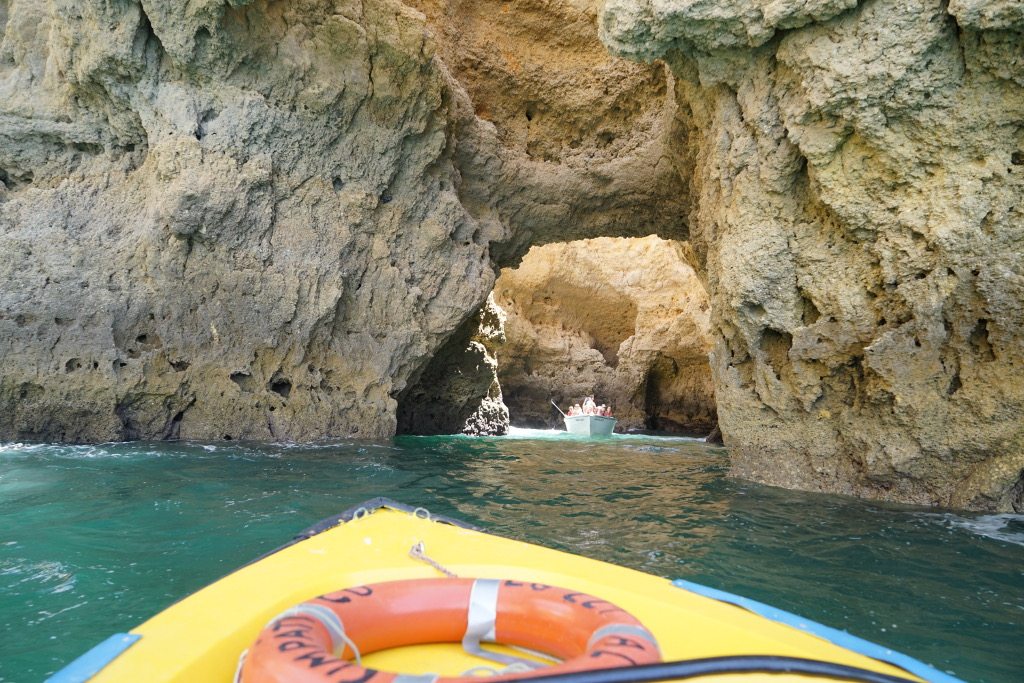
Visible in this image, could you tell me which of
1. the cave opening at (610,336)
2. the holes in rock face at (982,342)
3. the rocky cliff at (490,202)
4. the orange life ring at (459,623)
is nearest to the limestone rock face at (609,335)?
the cave opening at (610,336)

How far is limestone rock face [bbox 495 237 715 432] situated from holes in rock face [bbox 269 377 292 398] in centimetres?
1057

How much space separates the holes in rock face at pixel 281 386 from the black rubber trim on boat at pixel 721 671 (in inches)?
356

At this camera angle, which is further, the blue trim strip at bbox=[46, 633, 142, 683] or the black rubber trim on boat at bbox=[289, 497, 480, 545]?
the black rubber trim on boat at bbox=[289, 497, 480, 545]

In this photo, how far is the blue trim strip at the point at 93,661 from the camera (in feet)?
5.72

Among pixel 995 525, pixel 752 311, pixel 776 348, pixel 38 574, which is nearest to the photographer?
pixel 38 574

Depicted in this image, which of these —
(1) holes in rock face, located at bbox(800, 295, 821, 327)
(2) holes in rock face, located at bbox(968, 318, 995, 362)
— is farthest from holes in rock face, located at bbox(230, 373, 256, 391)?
(2) holes in rock face, located at bbox(968, 318, 995, 362)

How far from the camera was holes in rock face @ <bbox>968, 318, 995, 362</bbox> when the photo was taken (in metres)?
5.75

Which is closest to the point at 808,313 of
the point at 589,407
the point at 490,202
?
the point at 490,202

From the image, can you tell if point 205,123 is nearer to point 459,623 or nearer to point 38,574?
point 38,574

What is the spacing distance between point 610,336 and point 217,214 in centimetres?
1541

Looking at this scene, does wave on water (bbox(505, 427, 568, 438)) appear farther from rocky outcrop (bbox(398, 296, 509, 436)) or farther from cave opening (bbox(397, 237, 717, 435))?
cave opening (bbox(397, 237, 717, 435))

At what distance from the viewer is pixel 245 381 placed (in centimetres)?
975

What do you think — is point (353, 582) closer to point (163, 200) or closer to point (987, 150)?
point (987, 150)

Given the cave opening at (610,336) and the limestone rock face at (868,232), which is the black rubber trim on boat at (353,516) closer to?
the limestone rock face at (868,232)
